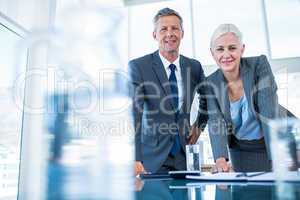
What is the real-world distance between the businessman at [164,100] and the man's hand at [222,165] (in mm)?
144

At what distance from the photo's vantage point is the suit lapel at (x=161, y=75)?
1326mm

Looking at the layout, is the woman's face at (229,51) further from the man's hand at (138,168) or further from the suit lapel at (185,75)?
the man's hand at (138,168)

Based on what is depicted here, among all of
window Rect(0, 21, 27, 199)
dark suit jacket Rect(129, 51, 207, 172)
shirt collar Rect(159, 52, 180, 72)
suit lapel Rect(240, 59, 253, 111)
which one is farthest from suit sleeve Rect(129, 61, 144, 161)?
window Rect(0, 21, 27, 199)

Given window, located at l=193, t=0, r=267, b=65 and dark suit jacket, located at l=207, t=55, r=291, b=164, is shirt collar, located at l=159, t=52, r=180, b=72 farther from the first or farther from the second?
window, located at l=193, t=0, r=267, b=65

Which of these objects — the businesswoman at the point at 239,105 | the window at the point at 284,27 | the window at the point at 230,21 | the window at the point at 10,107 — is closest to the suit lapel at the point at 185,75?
the businesswoman at the point at 239,105

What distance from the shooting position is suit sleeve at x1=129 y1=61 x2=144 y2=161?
4.16 ft

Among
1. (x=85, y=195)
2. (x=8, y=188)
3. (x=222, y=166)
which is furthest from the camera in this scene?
(x=8, y=188)

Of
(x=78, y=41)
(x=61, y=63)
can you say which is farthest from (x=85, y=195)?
(x=78, y=41)

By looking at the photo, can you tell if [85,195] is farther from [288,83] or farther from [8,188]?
[288,83]

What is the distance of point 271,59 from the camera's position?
347 centimetres

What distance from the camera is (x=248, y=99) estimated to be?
127cm

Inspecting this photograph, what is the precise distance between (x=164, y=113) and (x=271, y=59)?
2.67 meters

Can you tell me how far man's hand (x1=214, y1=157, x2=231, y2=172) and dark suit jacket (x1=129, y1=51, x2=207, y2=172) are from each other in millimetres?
169

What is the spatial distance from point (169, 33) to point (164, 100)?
344mm
